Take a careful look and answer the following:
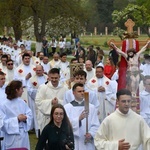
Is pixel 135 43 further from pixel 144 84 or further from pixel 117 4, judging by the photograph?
pixel 117 4

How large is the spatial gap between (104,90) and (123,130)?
5.53 meters

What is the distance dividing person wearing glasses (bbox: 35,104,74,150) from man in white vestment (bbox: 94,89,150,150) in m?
0.42

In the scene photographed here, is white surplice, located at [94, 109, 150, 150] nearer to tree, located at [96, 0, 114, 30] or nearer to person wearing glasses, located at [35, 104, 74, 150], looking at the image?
person wearing glasses, located at [35, 104, 74, 150]

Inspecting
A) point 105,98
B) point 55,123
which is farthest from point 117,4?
point 55,123

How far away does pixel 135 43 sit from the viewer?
1073 centimetres

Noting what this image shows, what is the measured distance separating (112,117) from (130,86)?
324cm

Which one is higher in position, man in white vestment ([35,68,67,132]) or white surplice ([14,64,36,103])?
white surplice ([14,64,36,103])

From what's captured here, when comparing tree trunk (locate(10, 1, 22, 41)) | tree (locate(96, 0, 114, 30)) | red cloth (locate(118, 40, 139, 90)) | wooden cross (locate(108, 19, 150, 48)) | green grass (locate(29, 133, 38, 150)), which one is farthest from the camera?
tree (locate(96, 0, 114, 30))

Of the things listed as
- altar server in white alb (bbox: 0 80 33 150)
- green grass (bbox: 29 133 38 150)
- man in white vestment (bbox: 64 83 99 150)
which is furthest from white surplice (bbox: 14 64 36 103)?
man in white vestment (bbox: 64 83 99 150)

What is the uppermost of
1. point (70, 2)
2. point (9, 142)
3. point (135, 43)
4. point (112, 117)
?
point (70, 2)

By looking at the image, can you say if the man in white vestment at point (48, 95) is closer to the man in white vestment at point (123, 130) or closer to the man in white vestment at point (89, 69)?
the man in white vestment at point (89, 69)

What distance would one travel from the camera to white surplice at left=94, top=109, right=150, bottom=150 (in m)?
7.01

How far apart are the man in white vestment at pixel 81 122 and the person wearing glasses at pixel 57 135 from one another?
1487 millimetres

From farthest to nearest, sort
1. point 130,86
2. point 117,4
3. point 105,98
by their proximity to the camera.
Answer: point 117,4 < point 105,98 < point 130,86
